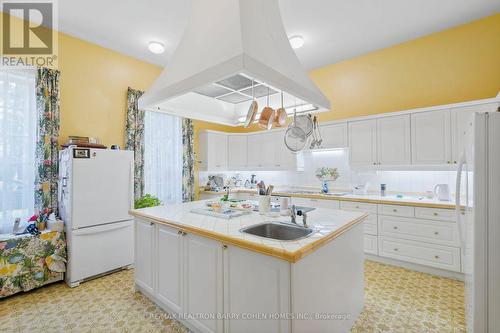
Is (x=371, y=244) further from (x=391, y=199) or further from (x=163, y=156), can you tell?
(x=163, y=156)

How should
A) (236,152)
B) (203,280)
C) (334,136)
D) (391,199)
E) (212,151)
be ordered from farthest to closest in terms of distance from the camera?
(236,152)
(212,151)
(334,136)
(391,199)
(203,280)

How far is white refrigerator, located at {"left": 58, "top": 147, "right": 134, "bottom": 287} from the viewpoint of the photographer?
2.66 meters

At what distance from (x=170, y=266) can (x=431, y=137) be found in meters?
3.53

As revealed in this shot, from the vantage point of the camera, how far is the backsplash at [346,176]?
11.0 ft

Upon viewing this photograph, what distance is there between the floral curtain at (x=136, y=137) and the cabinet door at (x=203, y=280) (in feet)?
7.11

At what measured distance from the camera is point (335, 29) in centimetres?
310

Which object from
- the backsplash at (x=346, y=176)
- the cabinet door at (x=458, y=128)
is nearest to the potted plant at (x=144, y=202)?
the backsplash at (x=346, y=176)

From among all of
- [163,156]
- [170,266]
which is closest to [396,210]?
[170,266]

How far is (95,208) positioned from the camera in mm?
2811

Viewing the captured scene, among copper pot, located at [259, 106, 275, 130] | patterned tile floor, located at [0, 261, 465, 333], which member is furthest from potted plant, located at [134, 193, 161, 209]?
copper pot, located at [259, 106, 275, 130]

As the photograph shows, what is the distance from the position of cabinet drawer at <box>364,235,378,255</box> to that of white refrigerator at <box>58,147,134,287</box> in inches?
130

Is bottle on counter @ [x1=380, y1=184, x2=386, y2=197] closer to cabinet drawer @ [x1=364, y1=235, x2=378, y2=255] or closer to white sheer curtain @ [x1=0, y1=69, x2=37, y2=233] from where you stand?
cabinet drawer @ [x1=364, y1=235, x2=378, y2=255]

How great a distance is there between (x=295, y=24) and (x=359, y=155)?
2129 millimetres

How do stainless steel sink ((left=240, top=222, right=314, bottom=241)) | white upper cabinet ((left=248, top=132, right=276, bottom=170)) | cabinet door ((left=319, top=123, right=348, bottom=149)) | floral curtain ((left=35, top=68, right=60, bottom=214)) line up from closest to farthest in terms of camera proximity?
stainless steel sink ((left=240, top=222, right=314, bottom=241)) < floral curtain ((left=35, top=68, right=60, bottom=214)) < cabinet door ((left=319, top=123, right=348, bottom=149)) < white upper cabinet ((left=248, top=132, right=276, bottom=170))
